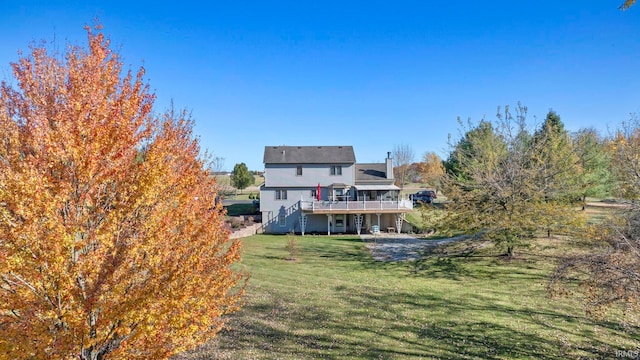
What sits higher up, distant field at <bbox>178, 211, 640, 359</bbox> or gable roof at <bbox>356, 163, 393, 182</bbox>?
gable roof at <bbox>356, 163, 393, 182</bbox>

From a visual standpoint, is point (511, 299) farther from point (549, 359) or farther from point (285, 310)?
point (285, 310)

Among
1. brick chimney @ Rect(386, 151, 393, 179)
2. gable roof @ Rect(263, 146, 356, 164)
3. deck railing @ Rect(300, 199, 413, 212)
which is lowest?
deck railing @ Rect(300, 199, 413, 212)

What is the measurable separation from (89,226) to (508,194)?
18.6 metres

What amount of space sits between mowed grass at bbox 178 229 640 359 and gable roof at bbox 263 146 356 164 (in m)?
15.7

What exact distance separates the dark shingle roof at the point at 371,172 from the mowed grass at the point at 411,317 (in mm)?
16738

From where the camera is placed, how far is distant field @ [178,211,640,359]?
8719mm

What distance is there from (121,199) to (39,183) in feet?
3.48

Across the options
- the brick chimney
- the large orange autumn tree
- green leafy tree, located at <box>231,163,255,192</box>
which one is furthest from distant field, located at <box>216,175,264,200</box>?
the large orange autumn tree

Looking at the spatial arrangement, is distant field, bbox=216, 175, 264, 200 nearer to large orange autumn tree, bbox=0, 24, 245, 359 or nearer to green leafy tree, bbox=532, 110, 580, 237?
green leafy tree, bbox=532, 110, 580, 237

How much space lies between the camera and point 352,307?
12016mm

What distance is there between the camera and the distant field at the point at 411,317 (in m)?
8.72

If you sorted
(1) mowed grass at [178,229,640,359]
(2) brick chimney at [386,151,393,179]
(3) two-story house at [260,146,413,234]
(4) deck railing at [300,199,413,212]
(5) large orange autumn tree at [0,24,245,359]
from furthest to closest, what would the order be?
1. (2) brick chimney at [386,151,393,179]
2. (3) two-story house at [260,146,413,234]
3. (4) deck railing at [300,199,413,212]
4. (1) mowed grass at [178,229,640,359]
5. (5) large orange autumn tree at [0,24,245,359]

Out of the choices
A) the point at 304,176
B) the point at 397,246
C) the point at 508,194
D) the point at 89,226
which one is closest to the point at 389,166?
the point at 304,176

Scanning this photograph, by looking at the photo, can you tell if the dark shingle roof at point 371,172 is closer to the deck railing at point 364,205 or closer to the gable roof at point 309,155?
the gable roof at point 309,155
